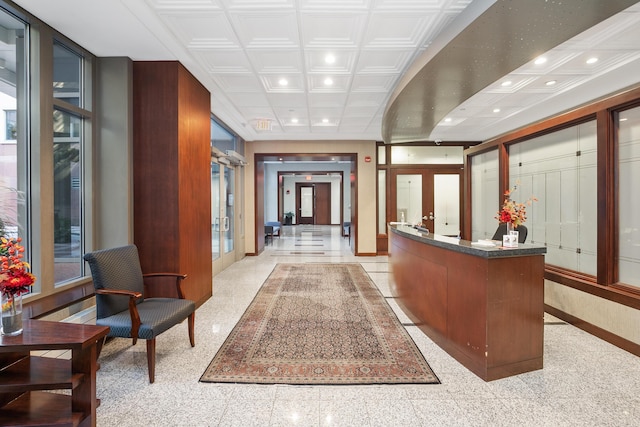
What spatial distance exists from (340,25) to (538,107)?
179 inches

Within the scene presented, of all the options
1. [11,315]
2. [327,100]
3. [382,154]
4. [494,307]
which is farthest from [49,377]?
[382,154]

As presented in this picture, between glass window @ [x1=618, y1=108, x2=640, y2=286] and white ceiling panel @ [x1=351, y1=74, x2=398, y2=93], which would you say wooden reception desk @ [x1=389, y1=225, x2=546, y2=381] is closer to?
glass window @ [x1=618, y1=108, x2=640, y2=286]

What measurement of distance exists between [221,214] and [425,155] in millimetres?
5849

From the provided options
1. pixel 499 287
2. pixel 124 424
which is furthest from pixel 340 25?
pixel 124 424

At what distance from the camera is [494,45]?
2.81 meters

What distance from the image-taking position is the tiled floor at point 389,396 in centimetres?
208

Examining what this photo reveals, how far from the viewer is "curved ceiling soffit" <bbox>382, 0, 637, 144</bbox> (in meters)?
2.26

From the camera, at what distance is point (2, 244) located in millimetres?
1813

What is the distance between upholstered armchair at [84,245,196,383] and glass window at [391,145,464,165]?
7074 millimetres

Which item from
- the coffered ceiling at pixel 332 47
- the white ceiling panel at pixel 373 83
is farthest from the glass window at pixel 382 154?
the white ceiling panel at pixel 373 83

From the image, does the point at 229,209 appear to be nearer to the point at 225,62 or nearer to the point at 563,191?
the point at 225,62

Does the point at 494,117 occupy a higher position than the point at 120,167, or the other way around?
the point at 494,117

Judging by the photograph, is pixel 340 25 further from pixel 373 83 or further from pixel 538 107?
pixel 538 107

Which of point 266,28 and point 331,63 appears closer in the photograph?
point 266,28
